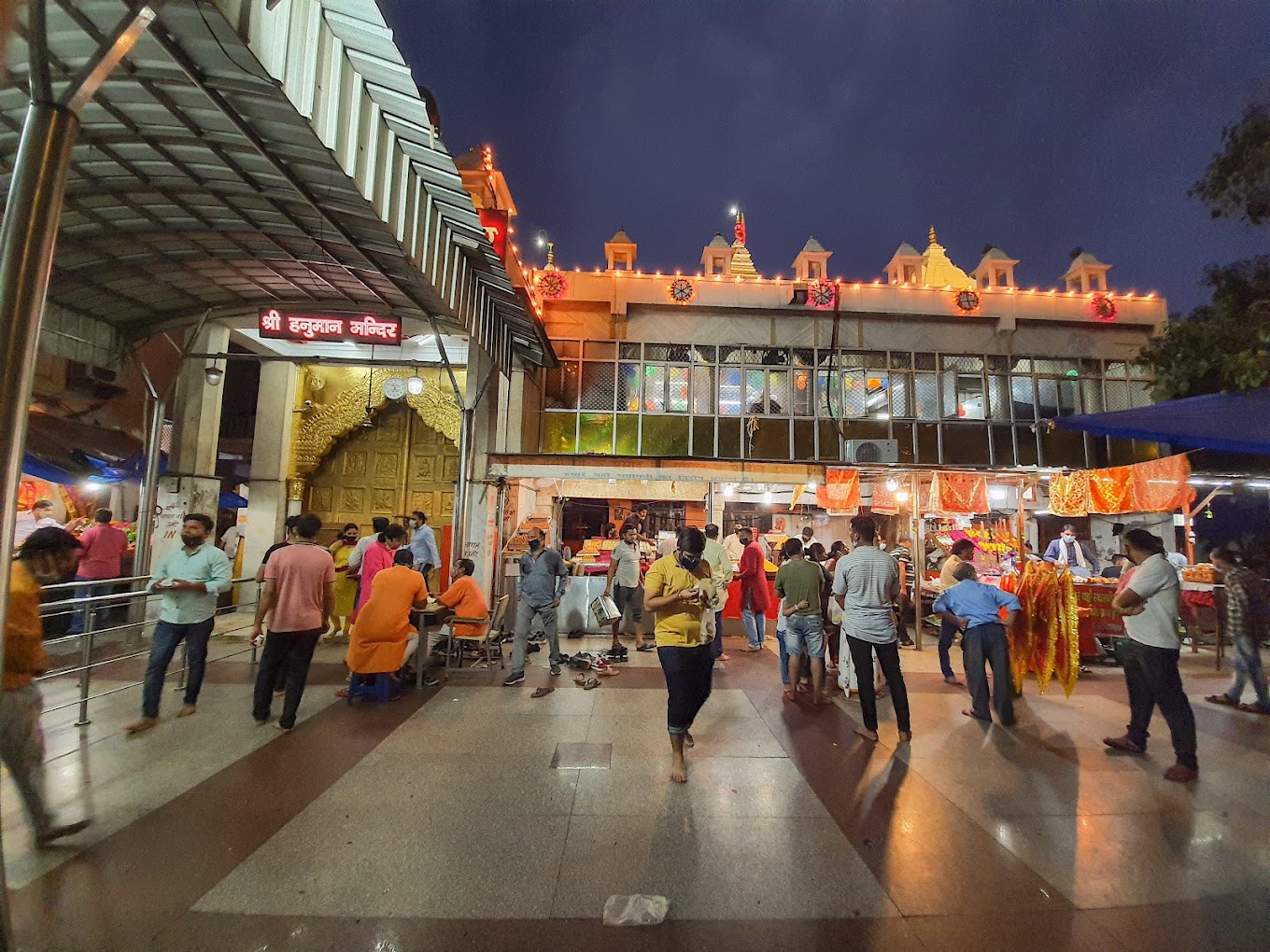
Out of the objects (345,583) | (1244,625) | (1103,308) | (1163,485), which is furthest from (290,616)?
(1103,308)

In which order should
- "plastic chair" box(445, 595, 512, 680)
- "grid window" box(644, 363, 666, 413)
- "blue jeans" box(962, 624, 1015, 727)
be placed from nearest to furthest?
"blue jeans" box(962, 624, 1015, 727), "plastic chair" box(445, 595, 512, 680), "grid window" box(644, 363, 666, 413)

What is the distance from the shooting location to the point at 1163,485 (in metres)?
8.46

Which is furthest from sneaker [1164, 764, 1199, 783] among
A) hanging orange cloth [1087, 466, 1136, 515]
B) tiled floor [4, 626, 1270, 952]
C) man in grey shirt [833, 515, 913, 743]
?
hanging orange cloth [1087, 466, 1136, 515]

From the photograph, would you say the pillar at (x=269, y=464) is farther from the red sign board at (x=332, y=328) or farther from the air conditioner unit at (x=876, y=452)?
the air conditioner unit at (x=876, y=452)

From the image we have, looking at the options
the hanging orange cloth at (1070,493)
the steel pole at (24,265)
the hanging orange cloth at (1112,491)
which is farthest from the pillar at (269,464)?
the hanging orange cloth at (1112,491)

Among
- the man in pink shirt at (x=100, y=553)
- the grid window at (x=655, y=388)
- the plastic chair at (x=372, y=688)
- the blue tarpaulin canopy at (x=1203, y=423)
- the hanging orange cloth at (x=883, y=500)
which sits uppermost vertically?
the grid window at (x=655, y=388)

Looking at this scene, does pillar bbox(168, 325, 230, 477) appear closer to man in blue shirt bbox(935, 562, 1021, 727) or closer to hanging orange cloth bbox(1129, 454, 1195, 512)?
man in blue shirt bbox(935, 562, 1021, 727)

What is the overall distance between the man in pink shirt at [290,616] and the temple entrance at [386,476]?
22.1 ft

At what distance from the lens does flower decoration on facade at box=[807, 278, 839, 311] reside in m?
14.7

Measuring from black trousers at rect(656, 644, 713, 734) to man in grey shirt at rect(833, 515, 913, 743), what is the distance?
1.69 meters

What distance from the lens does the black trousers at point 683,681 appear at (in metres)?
4.31

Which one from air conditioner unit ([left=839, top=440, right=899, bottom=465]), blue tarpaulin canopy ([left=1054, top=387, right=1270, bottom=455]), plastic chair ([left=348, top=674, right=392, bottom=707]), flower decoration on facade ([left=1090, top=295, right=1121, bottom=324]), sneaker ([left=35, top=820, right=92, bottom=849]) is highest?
flower decoration on facade ([left=1090, top=295, right=1121, bottom=324])

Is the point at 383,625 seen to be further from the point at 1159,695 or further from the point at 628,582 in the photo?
the point at 1159,695

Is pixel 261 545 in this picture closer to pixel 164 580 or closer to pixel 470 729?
pixel 164 580
